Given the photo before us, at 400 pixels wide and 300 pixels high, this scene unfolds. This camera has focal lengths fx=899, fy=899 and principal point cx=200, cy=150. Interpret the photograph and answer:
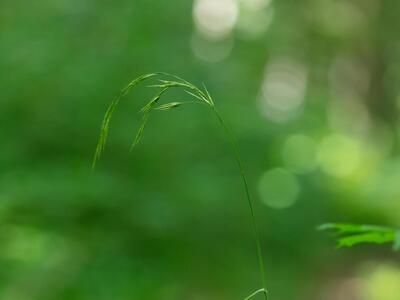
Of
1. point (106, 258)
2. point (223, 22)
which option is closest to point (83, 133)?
point (106, 258)

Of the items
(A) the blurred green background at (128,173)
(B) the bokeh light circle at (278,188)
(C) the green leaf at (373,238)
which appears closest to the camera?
(C) the green leaf at (373,238)

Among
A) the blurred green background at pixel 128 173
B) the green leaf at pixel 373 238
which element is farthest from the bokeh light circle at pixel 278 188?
the green leaf at pixel 373 238

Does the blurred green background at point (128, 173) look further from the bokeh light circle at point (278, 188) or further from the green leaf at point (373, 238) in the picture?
the green leaf at point (373, 238)

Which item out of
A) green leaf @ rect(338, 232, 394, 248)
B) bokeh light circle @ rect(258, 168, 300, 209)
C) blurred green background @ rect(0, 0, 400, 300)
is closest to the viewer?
green leaf @ rect(338, 232, 394, 248)

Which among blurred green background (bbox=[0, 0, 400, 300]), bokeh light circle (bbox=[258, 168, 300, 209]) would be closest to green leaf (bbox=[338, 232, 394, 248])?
blurred green background (bbox=[0, 0, 400, 300])

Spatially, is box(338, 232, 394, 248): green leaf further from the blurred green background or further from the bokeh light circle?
the bokeh light circle

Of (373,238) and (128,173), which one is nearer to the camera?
(373,238)

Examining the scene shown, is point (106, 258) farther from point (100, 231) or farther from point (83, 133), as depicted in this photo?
point (83, 133)

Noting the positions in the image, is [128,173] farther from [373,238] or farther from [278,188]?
[373,238]

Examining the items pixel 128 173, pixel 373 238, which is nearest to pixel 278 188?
pixel 128 173

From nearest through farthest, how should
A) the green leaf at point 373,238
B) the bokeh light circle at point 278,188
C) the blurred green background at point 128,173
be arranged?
the green leaf at point 373,238, the blurred green background at point 128,173, the bokeh light circle at point 278,188

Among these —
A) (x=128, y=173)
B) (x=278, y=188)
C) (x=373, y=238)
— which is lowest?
(x=373, y=238)
